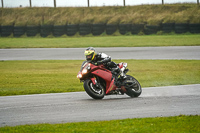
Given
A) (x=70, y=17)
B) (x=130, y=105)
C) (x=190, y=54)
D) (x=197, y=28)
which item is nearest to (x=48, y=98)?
(x=130, y=105)

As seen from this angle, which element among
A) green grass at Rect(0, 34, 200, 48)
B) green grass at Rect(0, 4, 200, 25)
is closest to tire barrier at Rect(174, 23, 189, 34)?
green grass at Rect(0, 34, 200, 48)

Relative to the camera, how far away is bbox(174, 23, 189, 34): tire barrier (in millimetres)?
32281

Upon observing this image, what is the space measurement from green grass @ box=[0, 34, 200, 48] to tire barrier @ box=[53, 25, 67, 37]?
126 centimetres

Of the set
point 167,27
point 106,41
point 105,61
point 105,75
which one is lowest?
point 106,41

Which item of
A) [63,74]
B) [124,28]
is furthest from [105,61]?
[124,28]

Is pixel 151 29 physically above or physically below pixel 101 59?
below

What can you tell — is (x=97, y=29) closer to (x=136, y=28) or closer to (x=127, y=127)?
(x=136, y=28)

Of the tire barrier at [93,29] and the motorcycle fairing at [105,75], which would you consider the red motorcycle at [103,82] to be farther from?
the tire barrier at [93,29]

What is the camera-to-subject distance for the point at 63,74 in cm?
1645

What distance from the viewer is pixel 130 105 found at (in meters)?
8.54

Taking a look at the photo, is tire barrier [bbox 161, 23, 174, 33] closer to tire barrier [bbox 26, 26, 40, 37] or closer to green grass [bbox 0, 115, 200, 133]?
tire barrier [bbox 26, 26, 40, 37]

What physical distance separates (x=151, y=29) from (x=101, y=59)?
25.0 meters

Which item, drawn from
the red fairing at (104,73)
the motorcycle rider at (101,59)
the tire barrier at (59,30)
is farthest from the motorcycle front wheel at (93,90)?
the tire barrier at (59,30)

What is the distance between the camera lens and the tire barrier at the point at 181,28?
3228 cm
